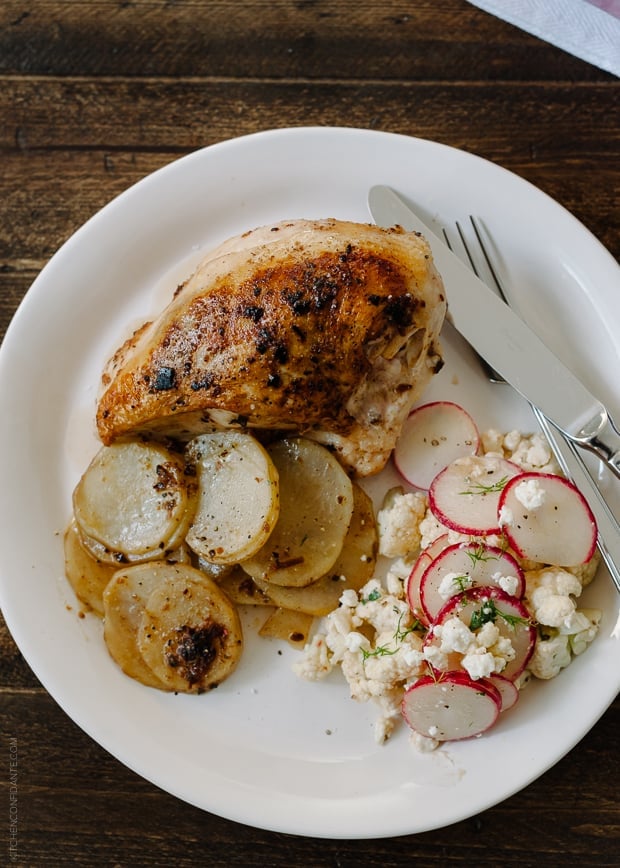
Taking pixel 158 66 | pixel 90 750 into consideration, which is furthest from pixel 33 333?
pixel 90 750

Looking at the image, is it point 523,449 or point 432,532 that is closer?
point 432,532

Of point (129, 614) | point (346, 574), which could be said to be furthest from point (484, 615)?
point (129, 614)

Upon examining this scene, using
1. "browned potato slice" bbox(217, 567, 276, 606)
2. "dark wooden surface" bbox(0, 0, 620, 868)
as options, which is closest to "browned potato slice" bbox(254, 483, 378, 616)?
"browned potato slice" bbox(217, 567, 276, 606)

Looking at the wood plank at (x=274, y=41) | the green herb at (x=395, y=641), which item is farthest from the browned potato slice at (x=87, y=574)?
the wood plank at (x=274, y=41)

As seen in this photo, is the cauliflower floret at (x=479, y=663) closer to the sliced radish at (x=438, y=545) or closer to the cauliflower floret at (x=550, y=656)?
the cauliflower floret at (x=550, y=656)

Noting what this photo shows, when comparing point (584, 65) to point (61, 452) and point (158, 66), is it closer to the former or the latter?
point (158, 66)

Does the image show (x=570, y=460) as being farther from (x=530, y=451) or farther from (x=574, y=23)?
(x=574, y=23)
